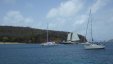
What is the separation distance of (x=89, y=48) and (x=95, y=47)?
2.43 meters

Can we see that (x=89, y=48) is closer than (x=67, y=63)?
No

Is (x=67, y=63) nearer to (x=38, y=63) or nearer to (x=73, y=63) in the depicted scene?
(x=73, y=63)

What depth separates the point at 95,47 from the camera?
336 ft

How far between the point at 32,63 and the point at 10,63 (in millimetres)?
4079

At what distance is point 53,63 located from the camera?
159 ft

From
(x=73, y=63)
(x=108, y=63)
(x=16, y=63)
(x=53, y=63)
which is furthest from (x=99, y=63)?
(x=16, y=63)

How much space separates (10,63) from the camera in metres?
48.8

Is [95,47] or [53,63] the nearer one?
[53,63]

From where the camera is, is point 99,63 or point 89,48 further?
point 89,48

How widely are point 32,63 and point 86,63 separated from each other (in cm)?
975

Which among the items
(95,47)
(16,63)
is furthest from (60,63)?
(95,47)

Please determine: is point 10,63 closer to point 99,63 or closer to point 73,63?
point 73,63

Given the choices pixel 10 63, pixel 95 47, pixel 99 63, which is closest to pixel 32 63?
pixel 10 63

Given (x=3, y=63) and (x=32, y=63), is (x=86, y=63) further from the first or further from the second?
(x=3, y=63)
